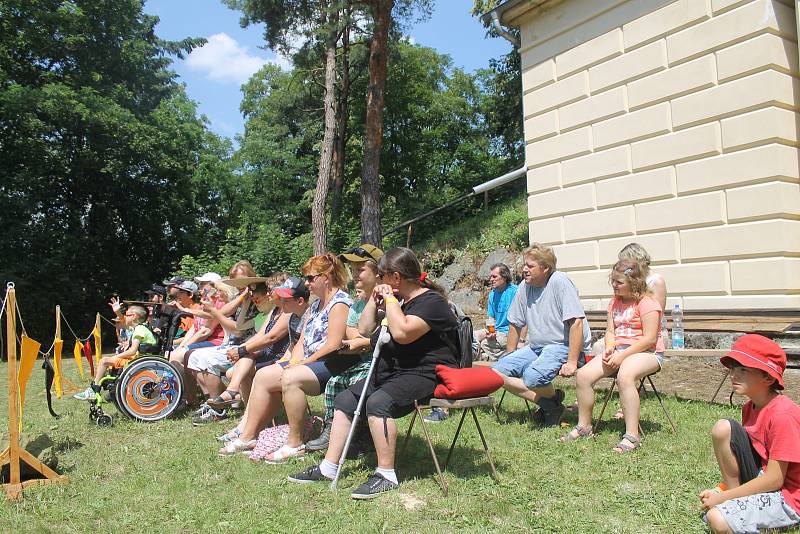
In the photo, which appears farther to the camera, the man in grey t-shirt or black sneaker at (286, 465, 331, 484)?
the man in grey t-shirt

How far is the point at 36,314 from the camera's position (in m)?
20.4

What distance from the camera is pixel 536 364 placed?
5.53 meters

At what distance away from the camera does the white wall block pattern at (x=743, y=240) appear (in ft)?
24.9

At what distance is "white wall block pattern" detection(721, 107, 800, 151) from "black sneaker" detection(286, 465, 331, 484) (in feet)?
21.4

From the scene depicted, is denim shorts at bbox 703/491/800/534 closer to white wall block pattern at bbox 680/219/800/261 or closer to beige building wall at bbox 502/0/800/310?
beige building wall at bbox 502/0/800/310

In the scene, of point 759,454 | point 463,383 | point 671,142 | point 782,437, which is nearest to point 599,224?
point 671,142

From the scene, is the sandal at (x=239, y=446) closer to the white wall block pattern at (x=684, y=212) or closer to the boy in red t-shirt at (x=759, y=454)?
the boy in red t-shirt at (x=759, y=454)

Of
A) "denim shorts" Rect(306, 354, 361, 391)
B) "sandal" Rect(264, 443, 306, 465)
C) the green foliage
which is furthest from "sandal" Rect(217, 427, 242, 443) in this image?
the green foliage

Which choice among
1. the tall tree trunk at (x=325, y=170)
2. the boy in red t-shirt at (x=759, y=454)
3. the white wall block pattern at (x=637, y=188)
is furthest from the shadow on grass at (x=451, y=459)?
the tall tree trunk at (x=325, y=170)

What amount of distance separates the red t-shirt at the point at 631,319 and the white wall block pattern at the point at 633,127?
436cm

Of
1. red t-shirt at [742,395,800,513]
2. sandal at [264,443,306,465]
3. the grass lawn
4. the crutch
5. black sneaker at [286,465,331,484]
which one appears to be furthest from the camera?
sandal at [264,443,306,465]

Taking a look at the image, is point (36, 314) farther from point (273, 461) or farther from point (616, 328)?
point (616, 328)

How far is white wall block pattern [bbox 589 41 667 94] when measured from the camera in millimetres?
8820

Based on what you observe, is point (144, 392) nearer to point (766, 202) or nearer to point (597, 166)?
point (597, 166)
